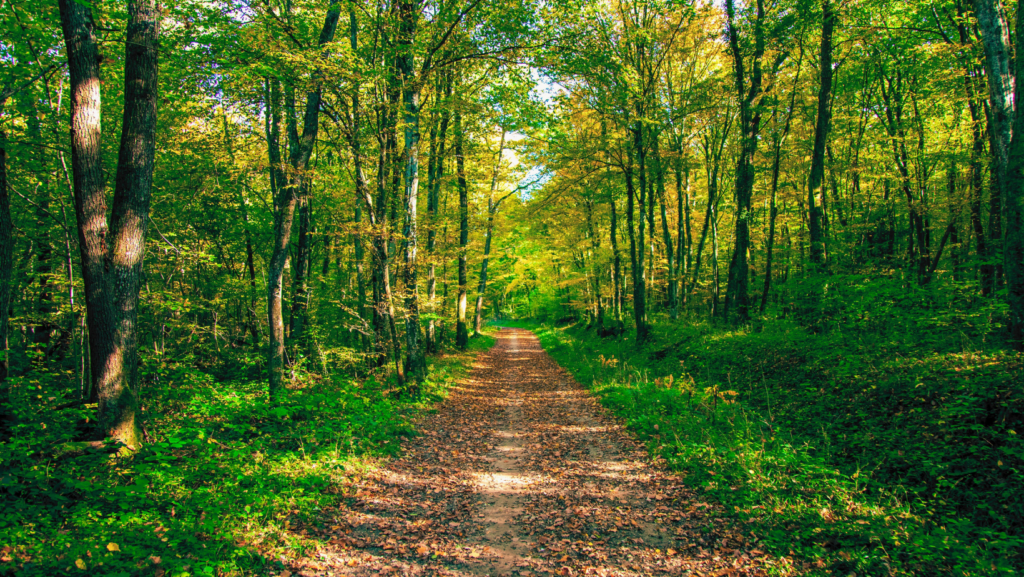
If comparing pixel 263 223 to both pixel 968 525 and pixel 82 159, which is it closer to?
pixel 82 159

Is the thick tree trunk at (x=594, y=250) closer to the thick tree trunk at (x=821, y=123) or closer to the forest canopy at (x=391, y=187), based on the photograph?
the forest canopy at (x=391, y=187)

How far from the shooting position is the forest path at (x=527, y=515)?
353 centimetres

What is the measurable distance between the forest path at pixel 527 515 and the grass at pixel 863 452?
20.9 inches

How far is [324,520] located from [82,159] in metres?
5.14

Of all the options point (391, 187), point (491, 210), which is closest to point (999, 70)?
point (391, 187)

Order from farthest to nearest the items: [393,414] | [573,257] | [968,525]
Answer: [573,257], [393,414], [968,525]

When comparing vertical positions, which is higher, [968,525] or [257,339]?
[257,339]

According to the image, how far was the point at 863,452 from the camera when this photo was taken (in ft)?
16.6

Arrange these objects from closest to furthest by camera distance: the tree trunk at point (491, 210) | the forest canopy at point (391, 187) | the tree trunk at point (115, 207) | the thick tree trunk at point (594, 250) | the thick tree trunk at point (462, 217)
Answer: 1. the tree trunk at point (115, 207)
2. the forest canopy at point (391, 187)
3. the thick tree trunk at point (462, 217)
4. the tree trunk at point (491, 210)
5. the thick tree trunk at point (594, 250)

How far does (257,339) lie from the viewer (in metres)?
13.5

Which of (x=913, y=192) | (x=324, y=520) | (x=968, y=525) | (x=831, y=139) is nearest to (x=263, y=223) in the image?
(x=324, y=520)

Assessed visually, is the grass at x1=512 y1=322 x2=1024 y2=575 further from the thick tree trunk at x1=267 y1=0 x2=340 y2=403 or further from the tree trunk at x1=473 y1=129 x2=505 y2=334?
the tree trunk at x1=473 y1=129 x2=505 y2=334

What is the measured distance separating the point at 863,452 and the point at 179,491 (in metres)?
7.75

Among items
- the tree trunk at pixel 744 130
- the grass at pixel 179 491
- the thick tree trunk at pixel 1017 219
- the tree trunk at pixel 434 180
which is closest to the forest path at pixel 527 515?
the grass at pixel 179 491
